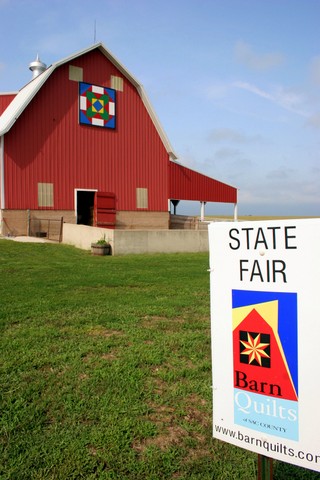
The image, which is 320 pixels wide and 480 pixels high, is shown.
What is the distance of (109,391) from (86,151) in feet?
66.8

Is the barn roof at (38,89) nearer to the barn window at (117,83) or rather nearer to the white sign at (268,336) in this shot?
the barn window at (117,83)

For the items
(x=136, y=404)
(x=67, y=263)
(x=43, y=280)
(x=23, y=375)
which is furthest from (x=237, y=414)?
(x=67, y=263)

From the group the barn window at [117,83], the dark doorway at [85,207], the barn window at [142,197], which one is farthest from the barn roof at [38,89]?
the dark doorway at [85,207]

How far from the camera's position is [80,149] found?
22.2 metres

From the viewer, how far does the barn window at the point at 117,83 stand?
76.4ft

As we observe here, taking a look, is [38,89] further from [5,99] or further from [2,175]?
[2,175]

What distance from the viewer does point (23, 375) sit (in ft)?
12.4

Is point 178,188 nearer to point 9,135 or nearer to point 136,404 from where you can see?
point 9,135

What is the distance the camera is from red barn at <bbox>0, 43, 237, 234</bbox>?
20547 mm

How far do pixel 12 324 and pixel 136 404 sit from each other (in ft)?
9.03

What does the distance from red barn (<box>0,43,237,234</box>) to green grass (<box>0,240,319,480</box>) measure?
48.3ft

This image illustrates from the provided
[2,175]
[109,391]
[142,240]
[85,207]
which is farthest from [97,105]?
[109,391]

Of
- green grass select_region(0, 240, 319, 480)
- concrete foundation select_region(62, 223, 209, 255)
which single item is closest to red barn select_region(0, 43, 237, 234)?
concrete foundation select_region(62, 223, 209, 255)

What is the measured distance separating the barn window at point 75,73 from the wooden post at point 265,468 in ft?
75.0
